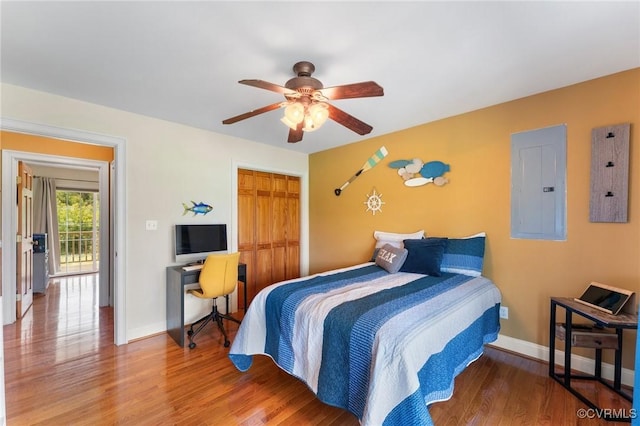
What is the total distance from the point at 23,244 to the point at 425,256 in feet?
16.0

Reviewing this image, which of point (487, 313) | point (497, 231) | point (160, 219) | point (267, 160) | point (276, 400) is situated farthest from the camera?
point (267, 160)

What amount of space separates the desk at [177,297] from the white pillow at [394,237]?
2.15 meters

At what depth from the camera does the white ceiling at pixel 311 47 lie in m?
1.48

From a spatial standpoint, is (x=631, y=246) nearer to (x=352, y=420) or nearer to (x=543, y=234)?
(x=543, y=234)

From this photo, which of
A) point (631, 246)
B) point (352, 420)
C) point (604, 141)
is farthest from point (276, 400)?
point (604, 141)

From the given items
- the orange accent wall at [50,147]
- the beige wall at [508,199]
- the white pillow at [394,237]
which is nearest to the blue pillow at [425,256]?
the white pillow at [394,237]

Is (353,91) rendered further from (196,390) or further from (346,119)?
(196,390)

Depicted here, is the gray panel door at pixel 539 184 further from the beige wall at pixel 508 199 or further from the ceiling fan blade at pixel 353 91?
the ceiling fan blade at pixel 353 91

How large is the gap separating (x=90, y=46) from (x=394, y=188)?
10.1ft

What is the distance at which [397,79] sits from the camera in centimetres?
220

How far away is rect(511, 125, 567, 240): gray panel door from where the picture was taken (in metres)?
2.38

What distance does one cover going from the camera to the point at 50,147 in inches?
144

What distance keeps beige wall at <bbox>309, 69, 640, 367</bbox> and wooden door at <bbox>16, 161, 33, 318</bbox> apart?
4.31m

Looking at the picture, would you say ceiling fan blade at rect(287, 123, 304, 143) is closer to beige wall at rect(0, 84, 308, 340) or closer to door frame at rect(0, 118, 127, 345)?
beige wall at rect(0, 84, 308, 340)
